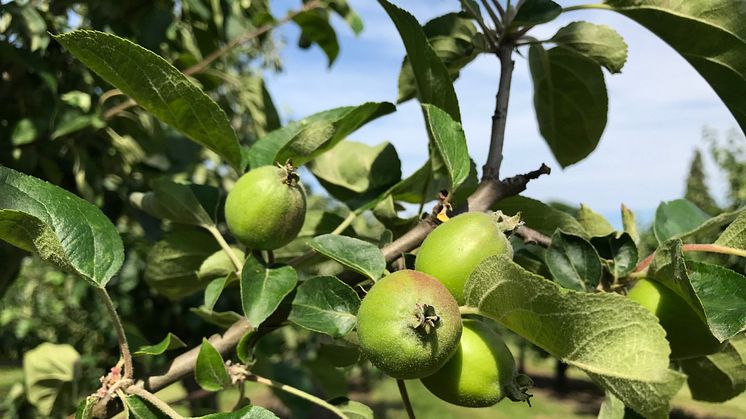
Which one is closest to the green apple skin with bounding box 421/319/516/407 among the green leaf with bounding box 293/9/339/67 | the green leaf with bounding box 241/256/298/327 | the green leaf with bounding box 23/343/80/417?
the green leaf with bounding box 241/256/298/327

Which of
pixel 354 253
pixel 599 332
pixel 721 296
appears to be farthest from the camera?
pixel 354 253

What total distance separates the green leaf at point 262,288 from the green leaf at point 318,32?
1.74 meters

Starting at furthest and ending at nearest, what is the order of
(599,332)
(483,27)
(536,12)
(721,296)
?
1. (483,27)
2. (536,12)
3. (721,296)
4. (599,332)

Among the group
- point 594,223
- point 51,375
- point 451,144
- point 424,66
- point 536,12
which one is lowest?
point 51,375

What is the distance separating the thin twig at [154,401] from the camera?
0.81 metres

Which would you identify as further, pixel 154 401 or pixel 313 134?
pixel 313 134

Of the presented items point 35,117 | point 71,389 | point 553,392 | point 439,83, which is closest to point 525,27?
point 439,83

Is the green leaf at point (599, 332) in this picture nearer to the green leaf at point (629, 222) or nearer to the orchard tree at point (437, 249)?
the orchard tree at point (437, 249)

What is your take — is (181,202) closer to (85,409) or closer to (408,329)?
(85,409)

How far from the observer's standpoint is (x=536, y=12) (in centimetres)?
109

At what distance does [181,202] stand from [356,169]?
0.36 m

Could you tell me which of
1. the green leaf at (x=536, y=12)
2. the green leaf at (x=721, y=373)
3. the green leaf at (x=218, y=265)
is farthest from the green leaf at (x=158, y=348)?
the green leaf at (x=721, y=373)

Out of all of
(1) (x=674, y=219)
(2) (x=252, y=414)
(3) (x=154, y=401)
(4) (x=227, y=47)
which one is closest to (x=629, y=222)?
(1) (x=674, y=219)

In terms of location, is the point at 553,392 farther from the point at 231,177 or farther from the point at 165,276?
the point at 165,276
